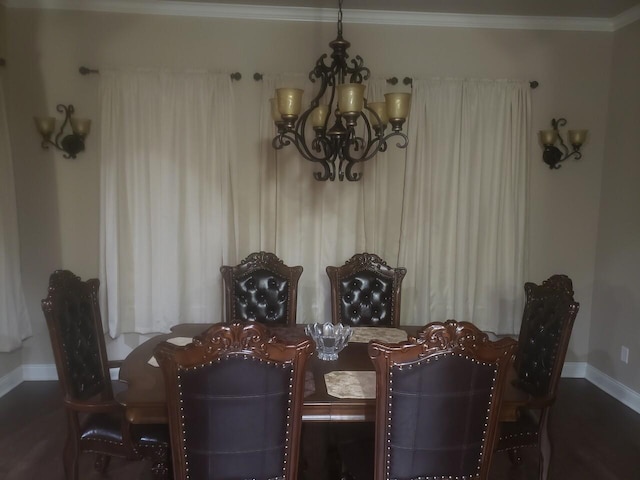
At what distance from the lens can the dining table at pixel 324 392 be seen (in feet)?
5.81

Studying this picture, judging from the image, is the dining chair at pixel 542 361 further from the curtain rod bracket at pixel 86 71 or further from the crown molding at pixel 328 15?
the curtain rod bracket at pixel 86 71

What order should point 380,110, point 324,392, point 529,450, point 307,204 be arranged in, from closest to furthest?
point 324,392 < point 380,110 < point 529,450 < point 307,204

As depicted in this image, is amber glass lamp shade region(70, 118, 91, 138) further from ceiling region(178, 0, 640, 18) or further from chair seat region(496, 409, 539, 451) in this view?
chair seat region(496, 409, 539, 451)

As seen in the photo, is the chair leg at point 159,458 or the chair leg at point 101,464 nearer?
the chair leg at point 159,458

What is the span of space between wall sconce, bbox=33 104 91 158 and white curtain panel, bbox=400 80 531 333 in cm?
248

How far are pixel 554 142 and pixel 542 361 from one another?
2.15 meters

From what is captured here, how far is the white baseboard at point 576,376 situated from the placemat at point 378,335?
189 centimetres

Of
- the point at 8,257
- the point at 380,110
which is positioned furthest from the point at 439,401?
the point at 8,257

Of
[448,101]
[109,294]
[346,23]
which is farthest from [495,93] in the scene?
[109,294]

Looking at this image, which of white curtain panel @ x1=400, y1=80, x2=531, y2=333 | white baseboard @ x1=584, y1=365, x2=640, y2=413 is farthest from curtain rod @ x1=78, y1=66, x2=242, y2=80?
white baseboard @ x1=584, y1=365, x2=640, y2=413

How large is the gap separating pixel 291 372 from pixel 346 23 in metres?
3.01

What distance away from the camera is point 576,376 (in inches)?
159

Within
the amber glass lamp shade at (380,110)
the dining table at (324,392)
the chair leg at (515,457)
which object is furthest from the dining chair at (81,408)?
the chair leg at (515,457)

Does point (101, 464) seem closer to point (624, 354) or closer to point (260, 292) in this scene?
point (260, 292)
